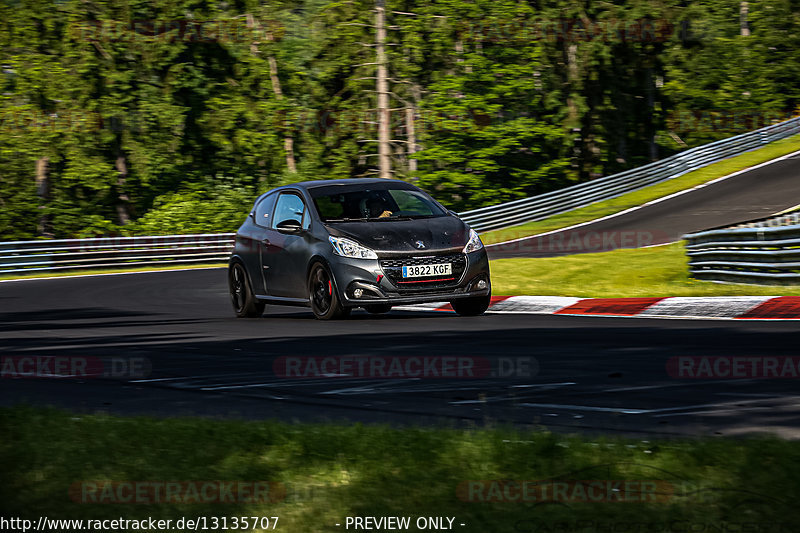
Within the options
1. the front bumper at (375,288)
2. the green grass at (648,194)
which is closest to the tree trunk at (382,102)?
the green grass at (648,194)

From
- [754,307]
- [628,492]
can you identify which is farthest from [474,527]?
[754,307]

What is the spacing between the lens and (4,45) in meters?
55.5

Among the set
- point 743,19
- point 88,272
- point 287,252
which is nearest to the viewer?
point 287,252

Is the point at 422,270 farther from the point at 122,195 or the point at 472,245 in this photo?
the point at 122,195

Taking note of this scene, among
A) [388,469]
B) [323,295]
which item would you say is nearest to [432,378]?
[388,469]

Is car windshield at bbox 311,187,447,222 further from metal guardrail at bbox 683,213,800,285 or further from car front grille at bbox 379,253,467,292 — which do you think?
metal guardrail at bbox 683,213,800,285

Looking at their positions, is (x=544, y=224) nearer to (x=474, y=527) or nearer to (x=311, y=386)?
(x=311, y=386)

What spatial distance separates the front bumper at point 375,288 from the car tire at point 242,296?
267 centimetres

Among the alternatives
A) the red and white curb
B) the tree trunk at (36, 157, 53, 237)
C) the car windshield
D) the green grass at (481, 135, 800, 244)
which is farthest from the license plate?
the tree trunk at (36, 157, 53, 237)

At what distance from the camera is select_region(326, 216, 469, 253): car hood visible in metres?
13.5

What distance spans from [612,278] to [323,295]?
7.25 m

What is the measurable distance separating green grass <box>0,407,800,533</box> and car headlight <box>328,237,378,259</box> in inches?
281

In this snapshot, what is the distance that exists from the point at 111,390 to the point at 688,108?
64.2m

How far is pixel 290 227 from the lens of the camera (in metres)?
14.7
